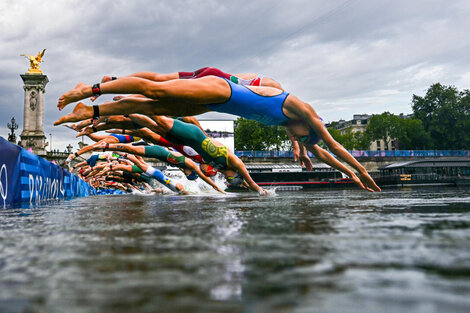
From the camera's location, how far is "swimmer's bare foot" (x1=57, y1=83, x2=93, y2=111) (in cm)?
426

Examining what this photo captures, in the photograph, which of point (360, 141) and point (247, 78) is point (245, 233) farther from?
point (360, 141)

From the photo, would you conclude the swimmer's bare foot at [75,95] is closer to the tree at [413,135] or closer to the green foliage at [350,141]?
the green foliage at [350,141]

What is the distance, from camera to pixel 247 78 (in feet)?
20.6

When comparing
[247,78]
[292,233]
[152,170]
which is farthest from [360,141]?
[292,233]

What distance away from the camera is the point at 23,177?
6836mm

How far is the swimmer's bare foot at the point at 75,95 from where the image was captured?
426 cm

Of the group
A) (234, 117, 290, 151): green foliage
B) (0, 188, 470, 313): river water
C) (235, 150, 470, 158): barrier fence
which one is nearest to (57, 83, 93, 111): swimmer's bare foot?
(0, 188, 470, 313): river water

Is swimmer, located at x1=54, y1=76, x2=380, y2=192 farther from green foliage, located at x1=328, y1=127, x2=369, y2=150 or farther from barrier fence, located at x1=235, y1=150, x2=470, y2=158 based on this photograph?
green foliage, located at x1=328, y1=127, x2=369, y2=150

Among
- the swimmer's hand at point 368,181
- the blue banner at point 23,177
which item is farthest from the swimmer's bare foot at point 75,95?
the swimmer's hand at point 368,181

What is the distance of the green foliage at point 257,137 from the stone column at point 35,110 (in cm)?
3029

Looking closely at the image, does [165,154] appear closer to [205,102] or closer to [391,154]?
[205,102]

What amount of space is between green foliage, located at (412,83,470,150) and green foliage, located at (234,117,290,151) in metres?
25.5

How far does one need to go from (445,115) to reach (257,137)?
105 feet

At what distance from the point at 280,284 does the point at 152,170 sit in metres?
15.0
